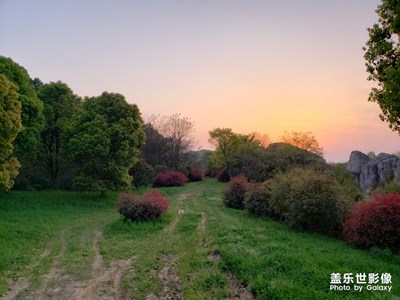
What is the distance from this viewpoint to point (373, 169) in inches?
1359

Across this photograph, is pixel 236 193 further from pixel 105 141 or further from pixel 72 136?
pixel 72 136

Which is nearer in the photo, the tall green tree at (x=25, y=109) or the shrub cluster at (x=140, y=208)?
the shrub cluster at (x=140, y=208)

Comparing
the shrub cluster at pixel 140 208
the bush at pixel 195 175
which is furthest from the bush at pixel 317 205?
the bush at pixel 195 175

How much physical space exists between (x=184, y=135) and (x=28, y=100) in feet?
109

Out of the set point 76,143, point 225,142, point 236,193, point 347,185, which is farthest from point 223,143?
point 347,185

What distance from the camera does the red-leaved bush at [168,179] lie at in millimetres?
39250

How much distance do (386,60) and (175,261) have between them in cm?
952

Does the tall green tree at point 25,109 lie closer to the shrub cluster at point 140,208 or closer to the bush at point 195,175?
the shrub cluster at point 140,208

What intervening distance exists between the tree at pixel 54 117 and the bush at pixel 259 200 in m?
16.1

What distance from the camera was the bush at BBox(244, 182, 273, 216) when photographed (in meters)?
18.6

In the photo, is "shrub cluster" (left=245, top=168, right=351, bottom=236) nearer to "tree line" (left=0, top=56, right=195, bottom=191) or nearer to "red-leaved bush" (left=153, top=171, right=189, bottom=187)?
"tree line" (left=0, top=56, right=195, bottom=191)

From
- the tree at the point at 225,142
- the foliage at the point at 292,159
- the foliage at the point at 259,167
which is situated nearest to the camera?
the foliage at the point at 292,159

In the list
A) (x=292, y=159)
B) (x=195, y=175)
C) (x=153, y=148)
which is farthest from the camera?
(x=195, y=175)

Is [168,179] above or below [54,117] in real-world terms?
below
